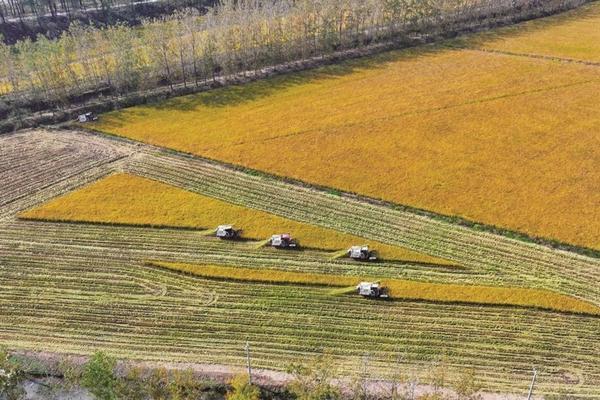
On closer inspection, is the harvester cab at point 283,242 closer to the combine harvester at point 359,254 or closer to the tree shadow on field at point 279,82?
the combine harvester at point 359,254

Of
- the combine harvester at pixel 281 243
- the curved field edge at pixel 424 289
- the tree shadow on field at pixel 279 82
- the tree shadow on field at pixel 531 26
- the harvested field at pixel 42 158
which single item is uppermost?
the tree shadow on field at pixel 531 26

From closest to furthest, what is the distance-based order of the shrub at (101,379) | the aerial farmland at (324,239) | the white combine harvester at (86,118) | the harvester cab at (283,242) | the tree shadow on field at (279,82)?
the shrub at (101,379)
the aerial farmland at (324,239)
the harvester cab at (283,242)
the white combine harvester at (86,118)
the tree shadow on field at (279,82)

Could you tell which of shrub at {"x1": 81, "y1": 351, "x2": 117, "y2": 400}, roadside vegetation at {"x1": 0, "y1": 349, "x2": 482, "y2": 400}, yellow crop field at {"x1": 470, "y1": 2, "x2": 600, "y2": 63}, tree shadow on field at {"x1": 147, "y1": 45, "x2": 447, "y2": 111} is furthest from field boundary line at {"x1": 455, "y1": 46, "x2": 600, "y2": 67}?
shrub at {"x1": 81, "y1": 351, "x2": 117, "y2": 400}

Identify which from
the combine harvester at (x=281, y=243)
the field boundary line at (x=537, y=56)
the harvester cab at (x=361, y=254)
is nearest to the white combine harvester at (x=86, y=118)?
the combine harvester at (x=281, y=243)

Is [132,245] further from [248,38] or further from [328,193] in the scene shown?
[248,38]

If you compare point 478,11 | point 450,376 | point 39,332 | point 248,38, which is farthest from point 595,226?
point 478,11

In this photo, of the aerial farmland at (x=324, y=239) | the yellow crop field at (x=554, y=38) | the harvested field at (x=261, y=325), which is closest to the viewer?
the harvested field at (x=261, y=325)

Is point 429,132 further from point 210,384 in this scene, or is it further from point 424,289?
point 210,384

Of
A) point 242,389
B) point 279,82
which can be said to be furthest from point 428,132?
point 242,389
